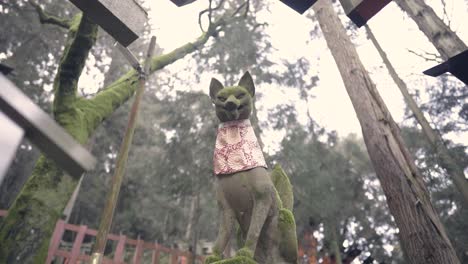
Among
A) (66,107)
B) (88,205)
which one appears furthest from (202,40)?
(88,205)

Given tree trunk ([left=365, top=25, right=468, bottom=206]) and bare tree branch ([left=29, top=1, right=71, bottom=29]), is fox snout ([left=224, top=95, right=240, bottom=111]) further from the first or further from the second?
tree trunk ([left=365, top=25, right=468, bottom=206])

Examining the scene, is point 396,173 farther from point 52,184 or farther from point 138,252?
point 138,252

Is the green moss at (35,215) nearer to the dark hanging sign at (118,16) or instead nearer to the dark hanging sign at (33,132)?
the dark hanging sign at (118,16)

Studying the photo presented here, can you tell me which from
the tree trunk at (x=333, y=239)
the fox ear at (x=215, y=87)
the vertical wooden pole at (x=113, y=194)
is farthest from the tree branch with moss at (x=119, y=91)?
the tree trunk at (x=333, y=239)

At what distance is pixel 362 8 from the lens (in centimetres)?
222

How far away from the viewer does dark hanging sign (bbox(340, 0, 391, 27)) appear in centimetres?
219

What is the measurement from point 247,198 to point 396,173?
2.21m

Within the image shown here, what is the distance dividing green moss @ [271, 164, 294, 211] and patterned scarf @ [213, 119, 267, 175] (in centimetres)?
73

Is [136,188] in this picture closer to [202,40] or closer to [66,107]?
[202,40]

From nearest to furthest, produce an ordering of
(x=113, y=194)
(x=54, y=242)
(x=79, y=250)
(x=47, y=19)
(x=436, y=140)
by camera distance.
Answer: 1. (x=113, y=194)
2. (x=47, y=19)
3. (x=54, y=242)
4. (x=79, y=250)
5. (x=436, y=140)

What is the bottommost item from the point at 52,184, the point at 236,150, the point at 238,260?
the point at 238,260

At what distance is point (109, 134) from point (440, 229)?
12.3 metres

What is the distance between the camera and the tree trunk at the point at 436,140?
322 inches

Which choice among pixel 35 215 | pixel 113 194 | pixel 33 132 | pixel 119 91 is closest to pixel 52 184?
pixel 35 215
